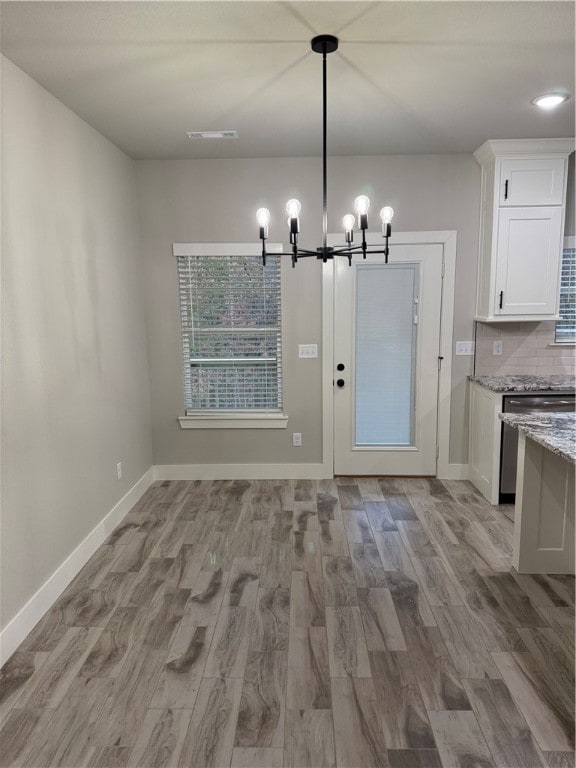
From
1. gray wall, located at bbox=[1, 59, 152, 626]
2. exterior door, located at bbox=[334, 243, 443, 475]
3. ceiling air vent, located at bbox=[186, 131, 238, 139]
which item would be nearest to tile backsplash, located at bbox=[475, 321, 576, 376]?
exterior door, located at bbox=[334, 243, 443, 475]

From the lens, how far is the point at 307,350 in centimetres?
432

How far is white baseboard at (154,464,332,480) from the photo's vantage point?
14.8 feet

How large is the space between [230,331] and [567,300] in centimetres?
276

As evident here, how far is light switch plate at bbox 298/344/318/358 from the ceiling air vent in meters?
1.68

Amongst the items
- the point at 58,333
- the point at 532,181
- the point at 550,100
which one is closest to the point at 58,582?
the point at 58,333

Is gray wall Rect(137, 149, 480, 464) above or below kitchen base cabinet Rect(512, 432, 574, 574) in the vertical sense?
above

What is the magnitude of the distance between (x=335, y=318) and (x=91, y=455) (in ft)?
7.19

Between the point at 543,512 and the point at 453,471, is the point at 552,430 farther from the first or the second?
the point at 453,471

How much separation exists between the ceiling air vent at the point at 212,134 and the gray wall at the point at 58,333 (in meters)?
0.61

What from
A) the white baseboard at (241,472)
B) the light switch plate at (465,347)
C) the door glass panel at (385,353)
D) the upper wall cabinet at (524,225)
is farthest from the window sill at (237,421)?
the upper wall cabinet at (524,225)

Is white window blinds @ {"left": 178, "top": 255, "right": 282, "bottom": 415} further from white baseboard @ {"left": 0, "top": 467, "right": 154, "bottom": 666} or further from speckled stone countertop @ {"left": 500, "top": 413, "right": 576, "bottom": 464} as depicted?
speckled stone countertop @ {"left": 500, "top": 413, "right": 576, "bottom": 464}

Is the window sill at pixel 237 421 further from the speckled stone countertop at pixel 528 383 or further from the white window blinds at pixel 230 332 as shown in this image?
the speckled stone countertop at pixel 528 383

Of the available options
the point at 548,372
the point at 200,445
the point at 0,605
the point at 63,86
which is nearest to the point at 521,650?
the point at 0,605

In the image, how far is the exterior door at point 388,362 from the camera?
166 inches
